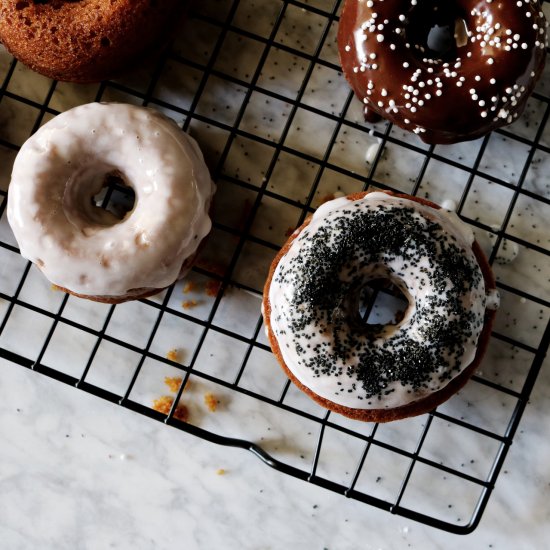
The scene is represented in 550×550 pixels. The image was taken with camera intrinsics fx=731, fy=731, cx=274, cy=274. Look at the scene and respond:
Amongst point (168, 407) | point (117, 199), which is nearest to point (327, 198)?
point (117, 199)

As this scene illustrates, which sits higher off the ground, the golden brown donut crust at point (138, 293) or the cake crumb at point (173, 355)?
the golden brown donut crust at point (138, 293)

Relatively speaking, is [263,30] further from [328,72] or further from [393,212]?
[393,212]

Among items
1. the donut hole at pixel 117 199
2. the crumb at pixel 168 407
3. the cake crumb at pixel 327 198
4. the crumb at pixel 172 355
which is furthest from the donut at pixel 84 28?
the crumb at pixel 168 407

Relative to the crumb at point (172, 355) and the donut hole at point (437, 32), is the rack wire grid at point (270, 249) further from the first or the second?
the donut hole at point (437, 32)

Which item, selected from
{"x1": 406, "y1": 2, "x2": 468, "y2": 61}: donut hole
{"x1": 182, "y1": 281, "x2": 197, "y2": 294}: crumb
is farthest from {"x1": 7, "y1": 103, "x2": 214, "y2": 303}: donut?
{"x1": 406, "y1": 2, "x2": 468, "y2": 61}: donut hole

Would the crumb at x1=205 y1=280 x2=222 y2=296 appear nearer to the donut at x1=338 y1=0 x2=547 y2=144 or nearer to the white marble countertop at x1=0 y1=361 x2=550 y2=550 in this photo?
the white marble countertop at x1=0 y1=361 x2=550 y2=550

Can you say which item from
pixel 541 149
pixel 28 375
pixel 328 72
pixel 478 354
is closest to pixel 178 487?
pixel 28 375

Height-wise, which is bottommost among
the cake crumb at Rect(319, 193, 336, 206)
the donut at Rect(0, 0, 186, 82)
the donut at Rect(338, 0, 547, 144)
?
the cake crumb at Rect(319, 193, 336, 206)
